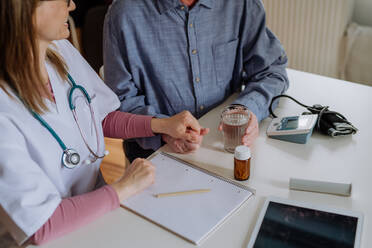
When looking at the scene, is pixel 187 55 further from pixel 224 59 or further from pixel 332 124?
pixel 332 124

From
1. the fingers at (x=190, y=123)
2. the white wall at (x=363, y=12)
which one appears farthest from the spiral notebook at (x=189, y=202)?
the white wall at (x=363, y=12)

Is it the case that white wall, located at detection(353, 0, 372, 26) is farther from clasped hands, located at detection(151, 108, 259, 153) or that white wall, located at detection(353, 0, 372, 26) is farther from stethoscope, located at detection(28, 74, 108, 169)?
stethoscope, located at detection(28, 74, 108, 169)

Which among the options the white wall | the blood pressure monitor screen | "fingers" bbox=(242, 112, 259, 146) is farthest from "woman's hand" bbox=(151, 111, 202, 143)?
the white wall

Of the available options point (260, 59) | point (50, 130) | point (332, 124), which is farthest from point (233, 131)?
point (50, 130)

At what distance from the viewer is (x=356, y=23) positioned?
256 centimetres

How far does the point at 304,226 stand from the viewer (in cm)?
92

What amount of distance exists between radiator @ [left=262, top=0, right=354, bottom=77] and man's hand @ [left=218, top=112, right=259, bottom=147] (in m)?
1.51

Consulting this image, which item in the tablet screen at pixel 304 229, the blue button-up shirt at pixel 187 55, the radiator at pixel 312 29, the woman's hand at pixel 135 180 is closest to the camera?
the tablet screen at pixel 304 229

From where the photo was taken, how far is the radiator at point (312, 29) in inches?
97.9

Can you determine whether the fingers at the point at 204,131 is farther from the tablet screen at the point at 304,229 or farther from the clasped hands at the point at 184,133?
the tablet screen at the point at 304,229

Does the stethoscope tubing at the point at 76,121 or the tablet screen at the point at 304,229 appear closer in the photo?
the tablet screen at the point at 304,229

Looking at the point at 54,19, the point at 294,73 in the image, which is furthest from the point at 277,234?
the point at 294,73

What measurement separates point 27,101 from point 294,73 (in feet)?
3.41

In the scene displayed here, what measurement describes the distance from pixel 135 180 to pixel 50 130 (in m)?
0.24
